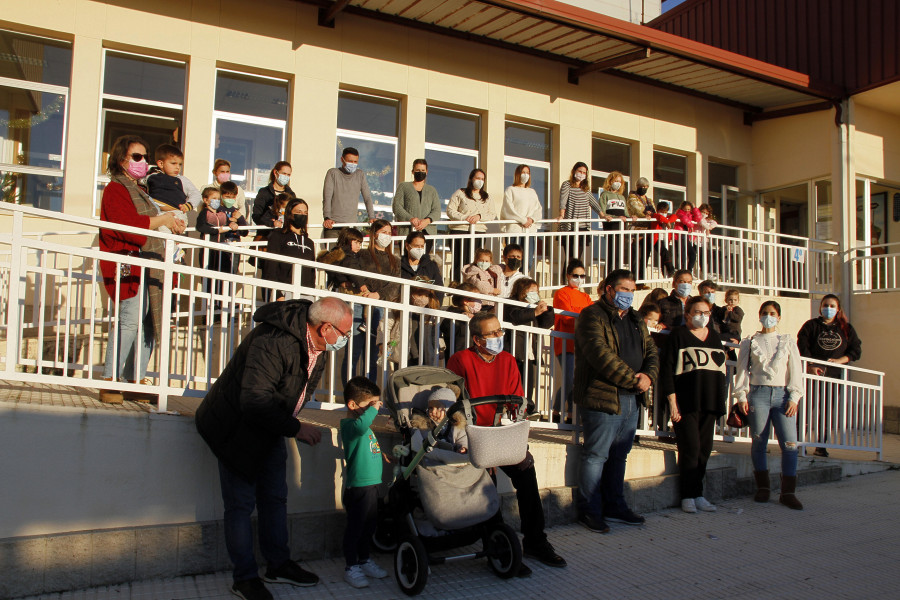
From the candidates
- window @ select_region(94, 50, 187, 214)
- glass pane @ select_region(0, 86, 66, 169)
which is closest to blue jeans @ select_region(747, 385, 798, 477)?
window @ select_region(94, 50, 187, 214)

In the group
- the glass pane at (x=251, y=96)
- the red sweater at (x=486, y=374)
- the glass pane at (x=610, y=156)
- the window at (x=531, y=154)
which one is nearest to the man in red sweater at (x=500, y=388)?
the red sweater at (x=486, y=374)

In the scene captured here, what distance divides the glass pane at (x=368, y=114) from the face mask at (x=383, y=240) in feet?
13.2

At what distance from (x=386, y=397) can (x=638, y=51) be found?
29.3 feet

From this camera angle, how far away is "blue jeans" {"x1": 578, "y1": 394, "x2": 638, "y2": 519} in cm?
561

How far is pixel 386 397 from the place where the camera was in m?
4.79

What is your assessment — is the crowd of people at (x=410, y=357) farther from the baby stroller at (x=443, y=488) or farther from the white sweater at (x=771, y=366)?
the baby stroller at (x=443, y=488)

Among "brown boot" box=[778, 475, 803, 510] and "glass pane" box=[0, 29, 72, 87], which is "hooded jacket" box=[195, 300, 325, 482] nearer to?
"brown boot" box=[778, 475, 803, 510]

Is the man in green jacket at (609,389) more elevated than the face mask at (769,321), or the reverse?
the face mask at (769,321)

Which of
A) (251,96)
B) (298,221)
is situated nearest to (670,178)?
(251,96)

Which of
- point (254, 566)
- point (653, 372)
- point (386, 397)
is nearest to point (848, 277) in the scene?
point (653, 372)

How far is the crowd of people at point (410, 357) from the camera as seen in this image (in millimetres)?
4082

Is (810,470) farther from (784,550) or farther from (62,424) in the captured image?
(62,424)

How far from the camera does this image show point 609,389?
5.60 meters

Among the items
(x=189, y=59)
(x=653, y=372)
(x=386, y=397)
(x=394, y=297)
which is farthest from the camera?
(x=189, y=59)
